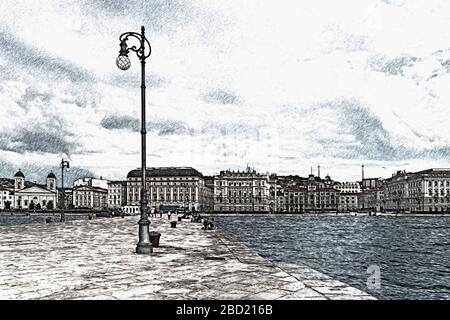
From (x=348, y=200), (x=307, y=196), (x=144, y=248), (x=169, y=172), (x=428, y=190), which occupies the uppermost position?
(x=169, y=172)

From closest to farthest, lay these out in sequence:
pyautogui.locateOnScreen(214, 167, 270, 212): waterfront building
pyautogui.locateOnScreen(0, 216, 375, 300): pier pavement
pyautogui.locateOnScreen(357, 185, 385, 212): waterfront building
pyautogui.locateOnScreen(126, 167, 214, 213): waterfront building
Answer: pyautogui.locateOnScreen(0, 216, 375, 300): pier pavement
pyautogui.locateOnScreen(357, 185, 385, 212): waterfront building
pyautogui.locateOnScreen(126, 167, 214, 213): waterfront building
pyautogui.locateOnScreen(214, 167, 270, 212): waterfront building

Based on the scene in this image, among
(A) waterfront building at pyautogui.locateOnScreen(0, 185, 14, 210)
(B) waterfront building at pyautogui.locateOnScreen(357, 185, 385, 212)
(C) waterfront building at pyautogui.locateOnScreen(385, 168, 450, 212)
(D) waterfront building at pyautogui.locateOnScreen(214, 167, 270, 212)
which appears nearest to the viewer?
(C) waterfront building at pyautogui.locateOnScreen(385, 168, 450, 212)

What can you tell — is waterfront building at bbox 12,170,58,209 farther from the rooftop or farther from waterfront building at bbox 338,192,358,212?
waterfront building at bbox 338,192,358,212

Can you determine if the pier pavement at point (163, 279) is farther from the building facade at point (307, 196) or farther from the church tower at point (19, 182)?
the building facade at point (307, 196)

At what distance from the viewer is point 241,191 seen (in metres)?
151

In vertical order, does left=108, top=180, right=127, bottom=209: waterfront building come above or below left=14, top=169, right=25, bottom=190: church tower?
below

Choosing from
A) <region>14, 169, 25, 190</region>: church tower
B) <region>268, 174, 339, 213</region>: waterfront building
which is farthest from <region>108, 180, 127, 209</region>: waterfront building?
<region>268, 174, 339, 213</region>: waterfront building

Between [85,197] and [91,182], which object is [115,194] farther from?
[91,182]

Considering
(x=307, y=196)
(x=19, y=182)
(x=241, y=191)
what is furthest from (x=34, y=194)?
(x=307, y=196)

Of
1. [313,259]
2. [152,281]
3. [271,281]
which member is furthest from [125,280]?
[313,259]

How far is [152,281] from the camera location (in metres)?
8.07

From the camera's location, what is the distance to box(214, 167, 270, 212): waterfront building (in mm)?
149125
